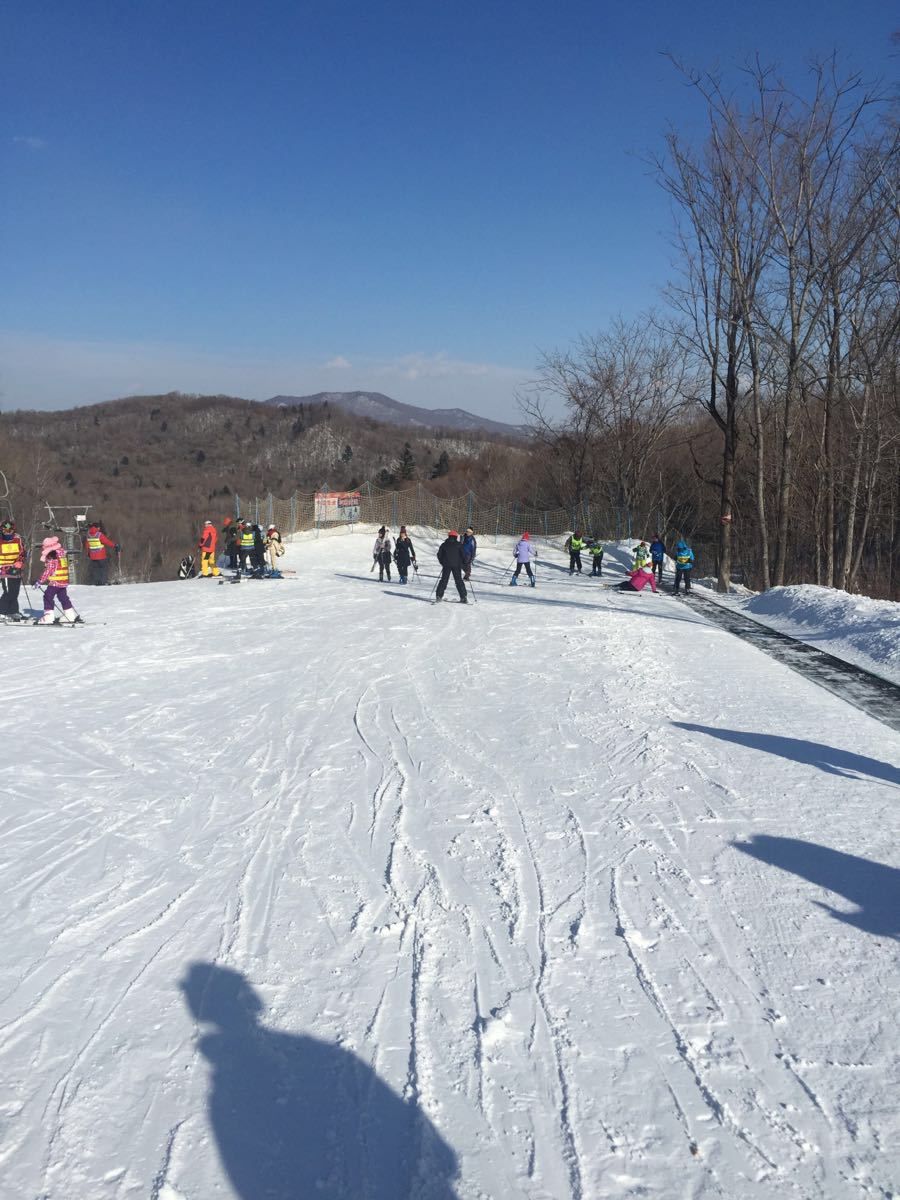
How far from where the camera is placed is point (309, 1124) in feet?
9.89

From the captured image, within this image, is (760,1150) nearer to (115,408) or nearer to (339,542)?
(339,542)

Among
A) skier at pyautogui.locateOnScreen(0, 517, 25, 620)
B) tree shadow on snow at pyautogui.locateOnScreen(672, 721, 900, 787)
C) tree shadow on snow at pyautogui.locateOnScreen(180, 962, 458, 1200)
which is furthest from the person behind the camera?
skier at pyautogui.locateOnScreen(0, 517, 25, 620)

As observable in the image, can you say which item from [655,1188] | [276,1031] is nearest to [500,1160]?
[655,1188]

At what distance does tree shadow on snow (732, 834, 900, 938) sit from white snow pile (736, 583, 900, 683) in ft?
20.7

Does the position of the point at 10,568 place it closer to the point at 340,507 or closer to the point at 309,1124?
the point at 309,1124

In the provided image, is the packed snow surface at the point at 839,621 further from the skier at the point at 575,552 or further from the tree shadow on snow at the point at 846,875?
the skier at the point at 575,552

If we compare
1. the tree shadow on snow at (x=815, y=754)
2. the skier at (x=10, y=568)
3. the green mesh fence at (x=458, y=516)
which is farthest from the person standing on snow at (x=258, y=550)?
the tree shadow on snow at (x=815, y=754)

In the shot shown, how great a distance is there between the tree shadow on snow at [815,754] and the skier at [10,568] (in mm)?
11498

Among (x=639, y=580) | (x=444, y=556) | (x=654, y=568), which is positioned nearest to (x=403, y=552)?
(x=444, y=556)

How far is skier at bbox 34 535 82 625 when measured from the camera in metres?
13.3

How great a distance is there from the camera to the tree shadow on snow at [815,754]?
22.5 ft

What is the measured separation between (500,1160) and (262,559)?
21163 millimetres

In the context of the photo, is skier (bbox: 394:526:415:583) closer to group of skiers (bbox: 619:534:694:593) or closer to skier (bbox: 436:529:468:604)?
A: skier (bbox: 436:529:468:604)


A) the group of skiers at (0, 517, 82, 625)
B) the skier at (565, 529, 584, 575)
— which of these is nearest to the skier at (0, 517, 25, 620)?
the group of skiers at (0, 517, 82, 625)
